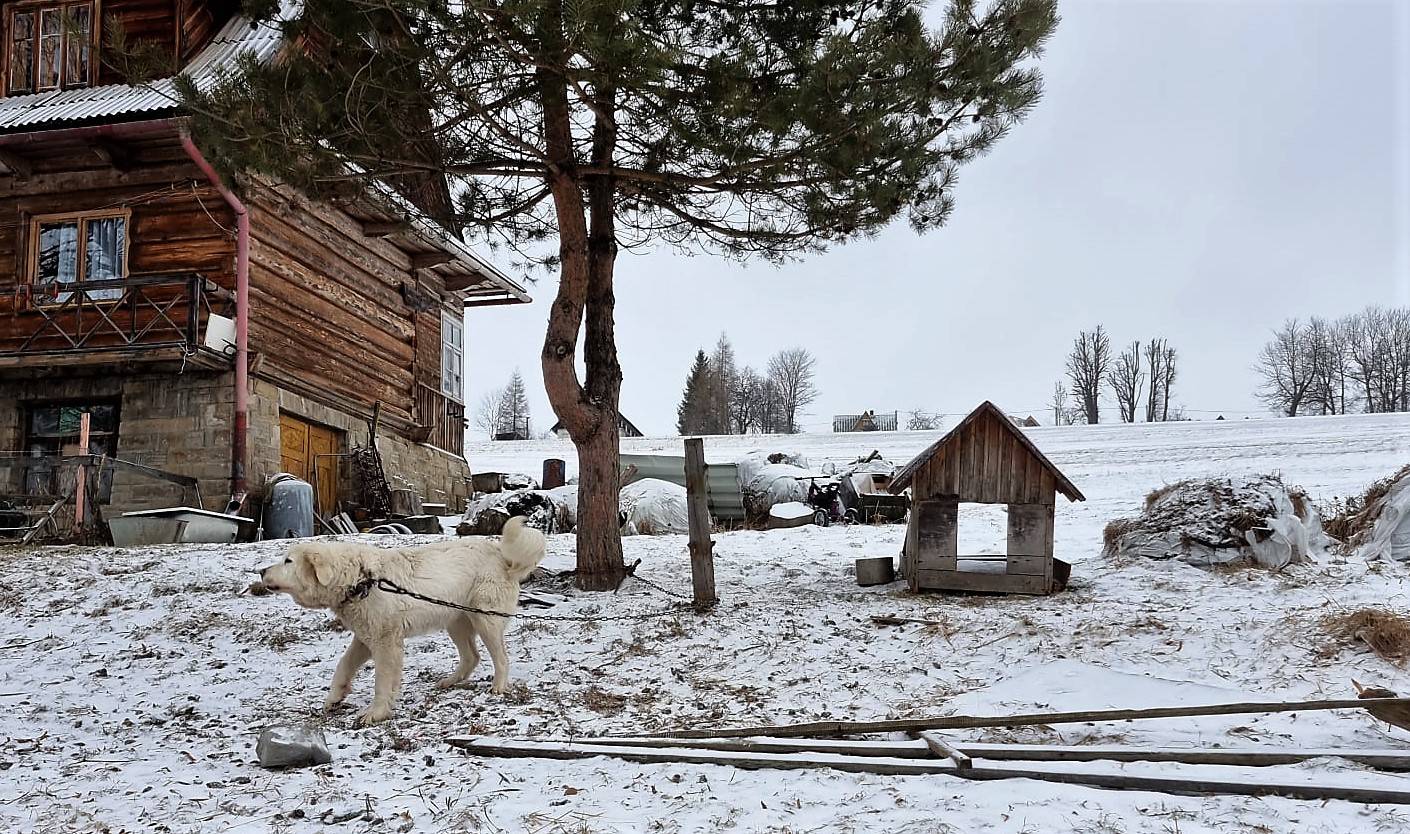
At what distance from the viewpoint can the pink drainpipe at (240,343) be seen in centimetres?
1339

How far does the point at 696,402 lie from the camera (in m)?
64.4

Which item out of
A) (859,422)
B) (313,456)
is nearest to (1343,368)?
(859,422)

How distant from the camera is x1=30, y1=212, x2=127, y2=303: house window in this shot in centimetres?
1402

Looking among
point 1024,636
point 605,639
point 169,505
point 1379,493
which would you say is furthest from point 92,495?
point 1379,493

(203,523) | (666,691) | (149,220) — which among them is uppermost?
(149,220)

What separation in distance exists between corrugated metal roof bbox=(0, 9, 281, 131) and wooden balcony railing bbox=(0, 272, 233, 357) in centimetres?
220

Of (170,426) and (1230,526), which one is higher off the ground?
(170,426)

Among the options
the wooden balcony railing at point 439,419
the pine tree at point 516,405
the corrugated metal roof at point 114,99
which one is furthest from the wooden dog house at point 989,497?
the pine tree at point 516,405

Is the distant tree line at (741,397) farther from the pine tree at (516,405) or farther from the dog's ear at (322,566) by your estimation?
the dog's ear at (322,566)

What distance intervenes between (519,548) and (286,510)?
8.40 metres

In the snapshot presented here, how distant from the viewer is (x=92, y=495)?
40.7 ft

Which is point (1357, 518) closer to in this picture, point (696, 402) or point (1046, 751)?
point (1046, 751)

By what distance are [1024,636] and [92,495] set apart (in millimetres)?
11428

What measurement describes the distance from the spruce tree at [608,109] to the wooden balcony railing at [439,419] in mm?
10374
